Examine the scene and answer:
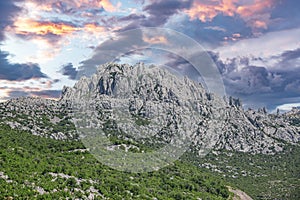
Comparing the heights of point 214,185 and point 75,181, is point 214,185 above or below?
below

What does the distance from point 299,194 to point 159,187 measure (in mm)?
121585

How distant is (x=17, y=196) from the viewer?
4519 cm

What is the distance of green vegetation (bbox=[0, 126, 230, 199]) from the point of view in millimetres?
50969

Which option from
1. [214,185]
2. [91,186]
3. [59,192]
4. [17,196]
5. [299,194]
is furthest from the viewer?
[299,194]

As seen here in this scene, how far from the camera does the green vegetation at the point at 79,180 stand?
167 ft

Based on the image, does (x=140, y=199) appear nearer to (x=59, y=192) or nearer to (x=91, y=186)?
(x=91, y=186)

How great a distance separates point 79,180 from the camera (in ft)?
204

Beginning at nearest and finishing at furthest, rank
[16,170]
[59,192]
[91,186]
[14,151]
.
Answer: [59,192] < [16,170] < [91,186] < [14,151]

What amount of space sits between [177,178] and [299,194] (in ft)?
355

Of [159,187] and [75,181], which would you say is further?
[159,187]

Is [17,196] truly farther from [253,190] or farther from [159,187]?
[253,190]

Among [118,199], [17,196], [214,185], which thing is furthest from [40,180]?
[214,185]

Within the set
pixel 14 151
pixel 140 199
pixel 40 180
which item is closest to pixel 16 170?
pixel 40 180

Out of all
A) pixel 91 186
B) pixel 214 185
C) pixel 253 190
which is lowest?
pixel 253 190
